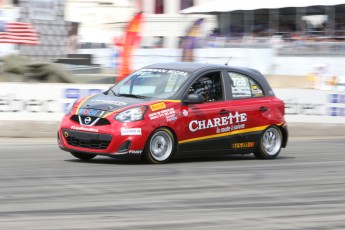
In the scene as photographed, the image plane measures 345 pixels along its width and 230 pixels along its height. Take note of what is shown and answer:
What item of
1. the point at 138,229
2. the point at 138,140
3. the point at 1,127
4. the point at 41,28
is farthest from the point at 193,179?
the point at 41,28

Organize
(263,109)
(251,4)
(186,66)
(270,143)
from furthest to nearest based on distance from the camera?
1. (251,4)
2. (270,143)
3. (263,109)
4. (186,66)

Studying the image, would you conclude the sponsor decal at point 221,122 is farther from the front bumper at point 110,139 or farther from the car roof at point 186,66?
the front bumper at point 110,139

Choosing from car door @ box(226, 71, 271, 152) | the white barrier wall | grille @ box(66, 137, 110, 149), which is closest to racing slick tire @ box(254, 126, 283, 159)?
car door @ box(226, 71, 271, 152)

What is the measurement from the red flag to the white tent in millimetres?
18899

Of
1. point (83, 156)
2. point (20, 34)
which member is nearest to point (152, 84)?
point (83, 156)

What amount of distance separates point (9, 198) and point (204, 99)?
4.67 metres

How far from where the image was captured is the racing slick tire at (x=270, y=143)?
12.6m

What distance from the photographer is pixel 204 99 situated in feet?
38.3

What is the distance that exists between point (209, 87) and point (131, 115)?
5.67ft

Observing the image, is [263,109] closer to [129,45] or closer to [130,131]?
[130,131]

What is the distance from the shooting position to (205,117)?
1150 cm

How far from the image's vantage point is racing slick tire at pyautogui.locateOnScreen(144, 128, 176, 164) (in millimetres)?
10766

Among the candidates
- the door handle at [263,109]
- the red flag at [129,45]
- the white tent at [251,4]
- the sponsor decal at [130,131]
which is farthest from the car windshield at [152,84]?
the white tent at [251,4]

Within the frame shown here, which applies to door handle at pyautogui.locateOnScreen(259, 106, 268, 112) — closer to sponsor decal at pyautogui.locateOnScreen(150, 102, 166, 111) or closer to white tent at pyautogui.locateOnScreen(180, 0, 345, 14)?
sponsor decal at pyautogui.locateOnScreen(150, 102, 166, 111)
